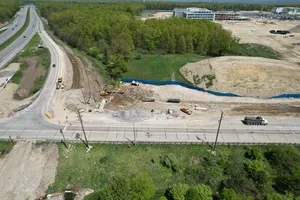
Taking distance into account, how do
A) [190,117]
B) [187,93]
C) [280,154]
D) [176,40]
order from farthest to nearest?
[176,40] → [187,93] → [190,117] → [280,154]

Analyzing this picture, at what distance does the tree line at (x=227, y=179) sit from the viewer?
25.0 metres

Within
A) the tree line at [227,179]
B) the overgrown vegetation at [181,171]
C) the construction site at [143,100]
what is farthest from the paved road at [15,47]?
the tree line at [227,179]

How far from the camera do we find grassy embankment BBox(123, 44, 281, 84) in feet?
223

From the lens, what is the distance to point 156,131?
4009 centimetres

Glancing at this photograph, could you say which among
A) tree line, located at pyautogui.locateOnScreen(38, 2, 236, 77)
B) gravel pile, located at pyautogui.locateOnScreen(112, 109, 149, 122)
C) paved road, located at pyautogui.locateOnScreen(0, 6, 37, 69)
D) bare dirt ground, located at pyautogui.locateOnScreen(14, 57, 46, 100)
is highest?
tree line, located at pyautogui.locateOnScreen(38, 2, 236, 77)

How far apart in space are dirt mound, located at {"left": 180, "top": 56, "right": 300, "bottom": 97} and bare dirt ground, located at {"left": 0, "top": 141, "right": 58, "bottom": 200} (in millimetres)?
44572

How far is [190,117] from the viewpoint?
44844mm

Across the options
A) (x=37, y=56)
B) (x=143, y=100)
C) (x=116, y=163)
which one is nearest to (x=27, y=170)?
(x=116, y=163)

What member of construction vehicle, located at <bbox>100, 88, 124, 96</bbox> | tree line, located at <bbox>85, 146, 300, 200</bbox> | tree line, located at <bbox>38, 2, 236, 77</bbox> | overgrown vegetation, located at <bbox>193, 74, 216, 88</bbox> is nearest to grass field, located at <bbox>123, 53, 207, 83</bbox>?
overgrown vegetation, located at <bbox>193, 74, 216, 88</bbox>

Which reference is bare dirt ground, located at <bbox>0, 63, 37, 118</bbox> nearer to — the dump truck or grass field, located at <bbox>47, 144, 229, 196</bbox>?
grass field, located at <bbox>47, 144, 229, 196</bbox>

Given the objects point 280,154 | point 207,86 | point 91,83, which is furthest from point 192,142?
point 91,83

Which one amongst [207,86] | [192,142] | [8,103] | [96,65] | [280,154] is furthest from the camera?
[96,65]

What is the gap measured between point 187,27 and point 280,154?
232 feet

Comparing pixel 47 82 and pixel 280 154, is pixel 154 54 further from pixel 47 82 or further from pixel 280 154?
pixel 280 154
